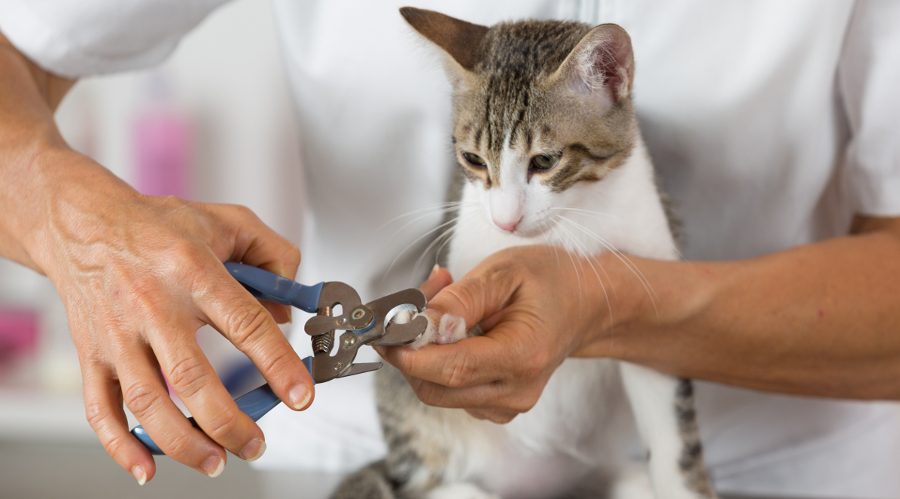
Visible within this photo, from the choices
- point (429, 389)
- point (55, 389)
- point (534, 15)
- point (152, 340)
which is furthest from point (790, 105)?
point (55, 389)

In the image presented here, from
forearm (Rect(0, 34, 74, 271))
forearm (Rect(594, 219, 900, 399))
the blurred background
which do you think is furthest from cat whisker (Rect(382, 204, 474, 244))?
the blurred background

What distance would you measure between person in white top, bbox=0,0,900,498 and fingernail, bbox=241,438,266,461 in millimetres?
137

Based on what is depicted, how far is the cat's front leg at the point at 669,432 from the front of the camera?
0.95 m

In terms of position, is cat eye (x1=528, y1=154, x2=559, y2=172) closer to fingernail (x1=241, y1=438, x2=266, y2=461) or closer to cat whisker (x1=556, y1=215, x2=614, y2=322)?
cat whisker (x1=556, y1=215, x2=614, y2=322)

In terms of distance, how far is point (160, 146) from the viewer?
1673 millimetres

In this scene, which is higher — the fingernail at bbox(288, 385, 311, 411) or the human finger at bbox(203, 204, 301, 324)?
the human finger at bbox(203, 204, 301, 324)

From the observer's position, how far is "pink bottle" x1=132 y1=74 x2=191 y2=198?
66.1 inches

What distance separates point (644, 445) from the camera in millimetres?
980

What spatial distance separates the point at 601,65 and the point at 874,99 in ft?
1.19

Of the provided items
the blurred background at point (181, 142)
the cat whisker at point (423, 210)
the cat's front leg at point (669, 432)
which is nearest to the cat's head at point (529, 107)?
the cat whisker at point (423, 210)

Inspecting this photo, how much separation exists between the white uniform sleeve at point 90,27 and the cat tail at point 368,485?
0.52 metres

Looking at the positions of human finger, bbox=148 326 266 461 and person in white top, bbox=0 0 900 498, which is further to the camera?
person in white top, bbox=0 0 900 498

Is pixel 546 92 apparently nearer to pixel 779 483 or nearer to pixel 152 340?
pixel 152 340

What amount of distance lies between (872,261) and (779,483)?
316 mm
